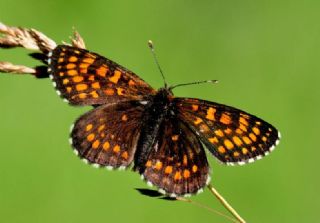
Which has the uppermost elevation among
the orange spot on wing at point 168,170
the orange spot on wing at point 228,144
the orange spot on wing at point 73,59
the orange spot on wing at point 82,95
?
the orange spot on wing at point 73,59

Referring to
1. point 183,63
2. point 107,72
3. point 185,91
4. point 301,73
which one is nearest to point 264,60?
point 301,73

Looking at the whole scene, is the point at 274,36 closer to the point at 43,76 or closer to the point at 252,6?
the point at 252,6

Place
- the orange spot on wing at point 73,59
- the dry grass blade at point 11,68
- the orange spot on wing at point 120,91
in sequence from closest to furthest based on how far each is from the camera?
1. the dry grass blade at point 11,68
2. the orange spot on wing at point 73,59
3. the orange spot on wing at point 120,91

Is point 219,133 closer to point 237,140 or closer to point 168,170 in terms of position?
point 237,140

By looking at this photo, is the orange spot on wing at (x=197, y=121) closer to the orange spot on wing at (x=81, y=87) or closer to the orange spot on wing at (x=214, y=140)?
the orange spot on wing at (x=214, y=140)

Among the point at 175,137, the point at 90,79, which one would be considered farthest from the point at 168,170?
the point at 90,79

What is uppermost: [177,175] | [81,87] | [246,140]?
[81,87]

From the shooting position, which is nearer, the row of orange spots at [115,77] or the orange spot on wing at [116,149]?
the orange spot on wing at [116,149]

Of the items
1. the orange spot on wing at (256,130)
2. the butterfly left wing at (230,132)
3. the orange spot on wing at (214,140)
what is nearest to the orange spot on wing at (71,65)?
the butterfly left wing at (230,132)

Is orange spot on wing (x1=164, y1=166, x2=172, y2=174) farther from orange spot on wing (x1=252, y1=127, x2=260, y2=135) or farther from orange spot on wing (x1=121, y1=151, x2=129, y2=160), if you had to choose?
orange spot on wing (x1=252, y1=127, x2=260, y2=135)
